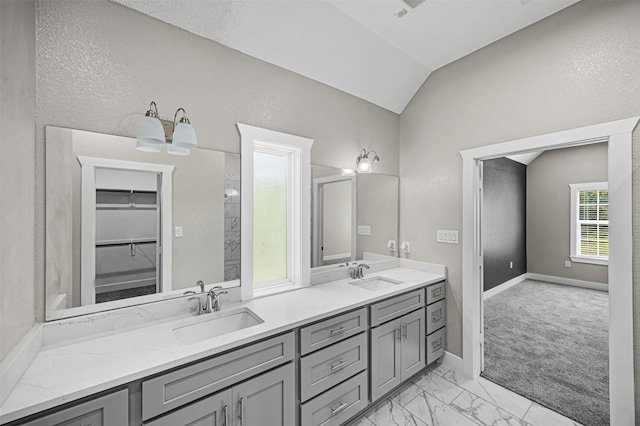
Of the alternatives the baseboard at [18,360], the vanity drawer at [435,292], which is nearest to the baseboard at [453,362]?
the vanity drawer at [435,292]

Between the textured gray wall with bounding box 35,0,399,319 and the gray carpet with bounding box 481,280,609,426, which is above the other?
the textured gray wall with bounding box 35,0,399,319

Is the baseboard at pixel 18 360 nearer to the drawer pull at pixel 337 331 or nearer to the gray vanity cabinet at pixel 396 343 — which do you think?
the drawer pull at pixel 337 331

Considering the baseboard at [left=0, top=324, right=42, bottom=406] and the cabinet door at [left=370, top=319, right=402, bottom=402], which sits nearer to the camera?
the baseboard at [left=0, top=324, right=42, bottom=406]

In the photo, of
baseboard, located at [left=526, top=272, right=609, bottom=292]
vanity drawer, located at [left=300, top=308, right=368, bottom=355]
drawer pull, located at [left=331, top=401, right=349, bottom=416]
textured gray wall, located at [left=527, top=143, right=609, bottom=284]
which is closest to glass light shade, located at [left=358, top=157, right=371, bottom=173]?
vanity drawer, located at [left=300, top=308, right=368, bottom=355]

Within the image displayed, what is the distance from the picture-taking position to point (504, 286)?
5078 mm

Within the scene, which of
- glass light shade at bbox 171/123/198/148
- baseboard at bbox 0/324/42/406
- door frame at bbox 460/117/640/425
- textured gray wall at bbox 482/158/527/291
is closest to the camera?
baseboard at bbox 0/324/42/406

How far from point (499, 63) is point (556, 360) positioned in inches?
114

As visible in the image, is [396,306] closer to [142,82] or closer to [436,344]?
[436,344]

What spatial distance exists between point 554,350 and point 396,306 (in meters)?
2.19

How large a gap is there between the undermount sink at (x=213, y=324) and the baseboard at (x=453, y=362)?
2017 millimetres

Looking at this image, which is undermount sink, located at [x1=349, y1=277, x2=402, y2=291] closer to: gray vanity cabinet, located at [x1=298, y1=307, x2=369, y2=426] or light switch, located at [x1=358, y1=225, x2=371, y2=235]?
light switch, located at [x1=358, y1=225, x2=371, y2=235]

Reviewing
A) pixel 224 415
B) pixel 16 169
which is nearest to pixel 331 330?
pixel 224 415

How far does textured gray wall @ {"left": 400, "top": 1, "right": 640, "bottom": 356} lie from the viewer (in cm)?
172

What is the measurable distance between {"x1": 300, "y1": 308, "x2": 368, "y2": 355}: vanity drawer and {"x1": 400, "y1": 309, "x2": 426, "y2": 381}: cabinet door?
0.52 m
